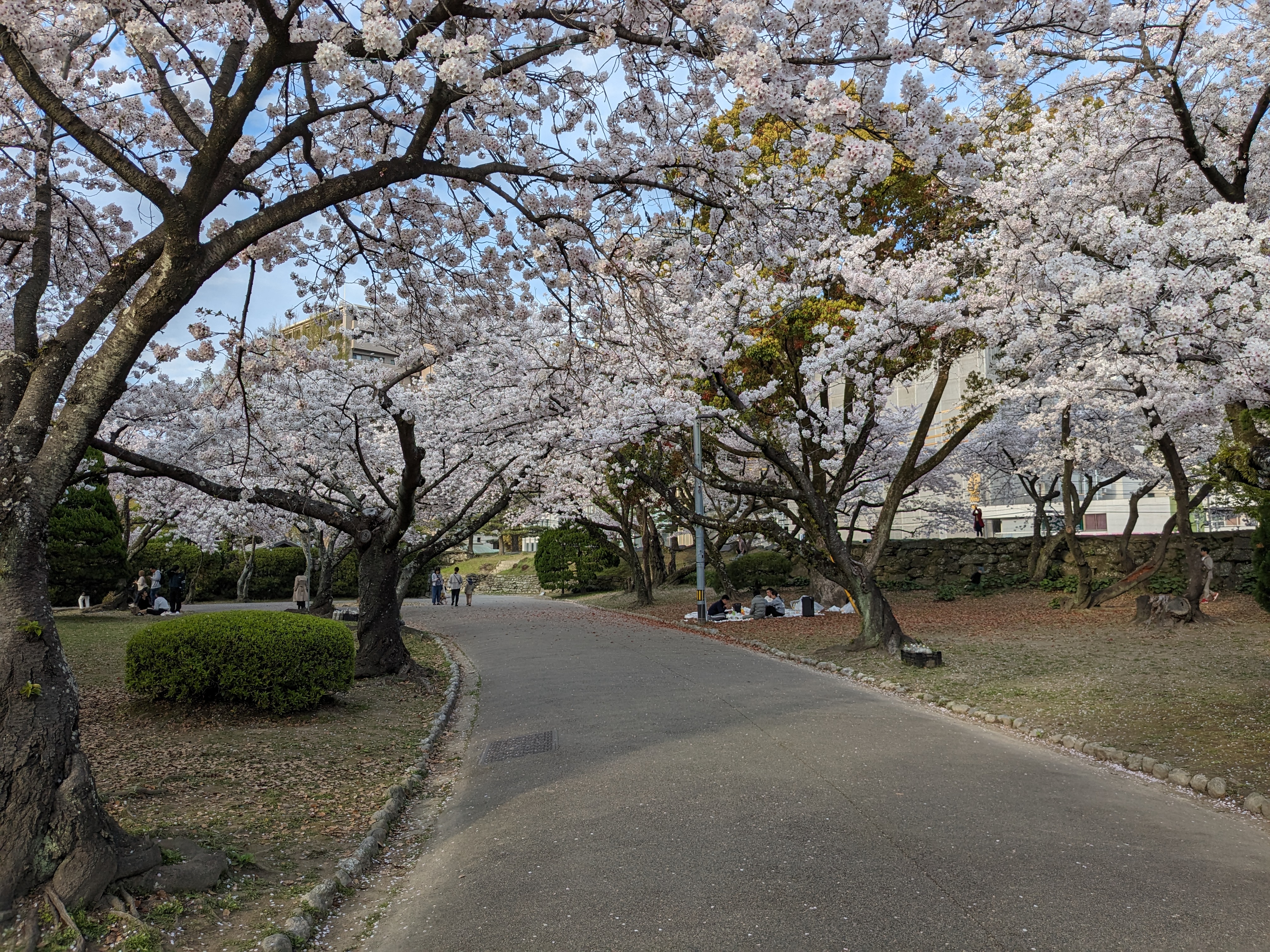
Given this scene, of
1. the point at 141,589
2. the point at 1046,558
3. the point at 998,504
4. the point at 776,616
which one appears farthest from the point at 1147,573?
the point at 141,589

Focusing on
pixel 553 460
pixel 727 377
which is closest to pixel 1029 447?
pixel 727 377

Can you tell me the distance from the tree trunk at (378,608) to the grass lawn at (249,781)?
87cm

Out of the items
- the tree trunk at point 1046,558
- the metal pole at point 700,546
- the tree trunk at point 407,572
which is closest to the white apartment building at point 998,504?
the tree trunk at point 1046,558

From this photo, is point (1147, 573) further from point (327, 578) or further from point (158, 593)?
point (158, 593)

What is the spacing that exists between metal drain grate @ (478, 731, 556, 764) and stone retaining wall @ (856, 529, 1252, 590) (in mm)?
14168

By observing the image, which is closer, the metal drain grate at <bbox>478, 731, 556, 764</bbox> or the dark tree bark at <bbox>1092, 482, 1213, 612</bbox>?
the metal drain grate at <bbox>478, 731, 556, 764</bbox>

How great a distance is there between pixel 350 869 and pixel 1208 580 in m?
20.5

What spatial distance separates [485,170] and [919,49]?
114 inches

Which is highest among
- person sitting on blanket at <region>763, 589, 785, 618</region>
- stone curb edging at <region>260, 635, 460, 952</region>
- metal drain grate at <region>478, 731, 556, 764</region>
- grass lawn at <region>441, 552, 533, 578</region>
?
grass lawn at <region>441, 552, 533, 578</region>

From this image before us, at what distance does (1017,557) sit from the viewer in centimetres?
2602

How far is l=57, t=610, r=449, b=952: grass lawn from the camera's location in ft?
13.8

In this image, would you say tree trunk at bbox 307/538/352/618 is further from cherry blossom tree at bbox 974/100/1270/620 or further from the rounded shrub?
cherry blossom tree at bbox 974/100/1270/620

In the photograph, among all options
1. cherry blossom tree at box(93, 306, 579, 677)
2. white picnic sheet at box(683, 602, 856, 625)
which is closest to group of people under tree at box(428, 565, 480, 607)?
cherry blossom tree at box(93, 306, 579, 677)

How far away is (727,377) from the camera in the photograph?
16.4 metres
